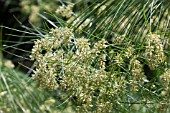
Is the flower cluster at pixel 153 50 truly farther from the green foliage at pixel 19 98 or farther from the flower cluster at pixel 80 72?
the green foliage at pixel 19 98

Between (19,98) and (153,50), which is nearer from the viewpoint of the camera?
(153,50)

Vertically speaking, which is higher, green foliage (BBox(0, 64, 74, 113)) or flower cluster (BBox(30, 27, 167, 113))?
flower cluster (BBox(30, 27, 167, 113))

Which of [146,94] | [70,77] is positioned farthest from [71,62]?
[146,94]

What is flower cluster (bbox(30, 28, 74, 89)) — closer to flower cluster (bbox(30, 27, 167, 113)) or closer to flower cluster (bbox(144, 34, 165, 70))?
flower cluster (bbox(30, 27, 167, 113))

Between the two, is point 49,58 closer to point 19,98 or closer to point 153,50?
point 153,50

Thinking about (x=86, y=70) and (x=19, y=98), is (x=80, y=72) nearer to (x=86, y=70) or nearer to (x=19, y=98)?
(x=86, y=70)

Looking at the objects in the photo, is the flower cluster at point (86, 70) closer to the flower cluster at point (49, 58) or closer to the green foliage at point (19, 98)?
the flower cluster at point (49, 58)

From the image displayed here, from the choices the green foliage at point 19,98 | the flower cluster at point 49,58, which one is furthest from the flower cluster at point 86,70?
the green foliage at point 19,98

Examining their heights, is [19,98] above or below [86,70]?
below

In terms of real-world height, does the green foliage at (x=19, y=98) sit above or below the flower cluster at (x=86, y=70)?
below

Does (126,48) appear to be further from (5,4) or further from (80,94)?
(5,4)

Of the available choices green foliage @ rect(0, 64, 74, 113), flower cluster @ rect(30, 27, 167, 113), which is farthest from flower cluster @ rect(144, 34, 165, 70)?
green foliage @ rect(0, 64, 74, 113)

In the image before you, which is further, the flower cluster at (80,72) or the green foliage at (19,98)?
the green foliage at (19,98)

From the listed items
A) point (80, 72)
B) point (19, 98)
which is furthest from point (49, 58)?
point (19, 98)
